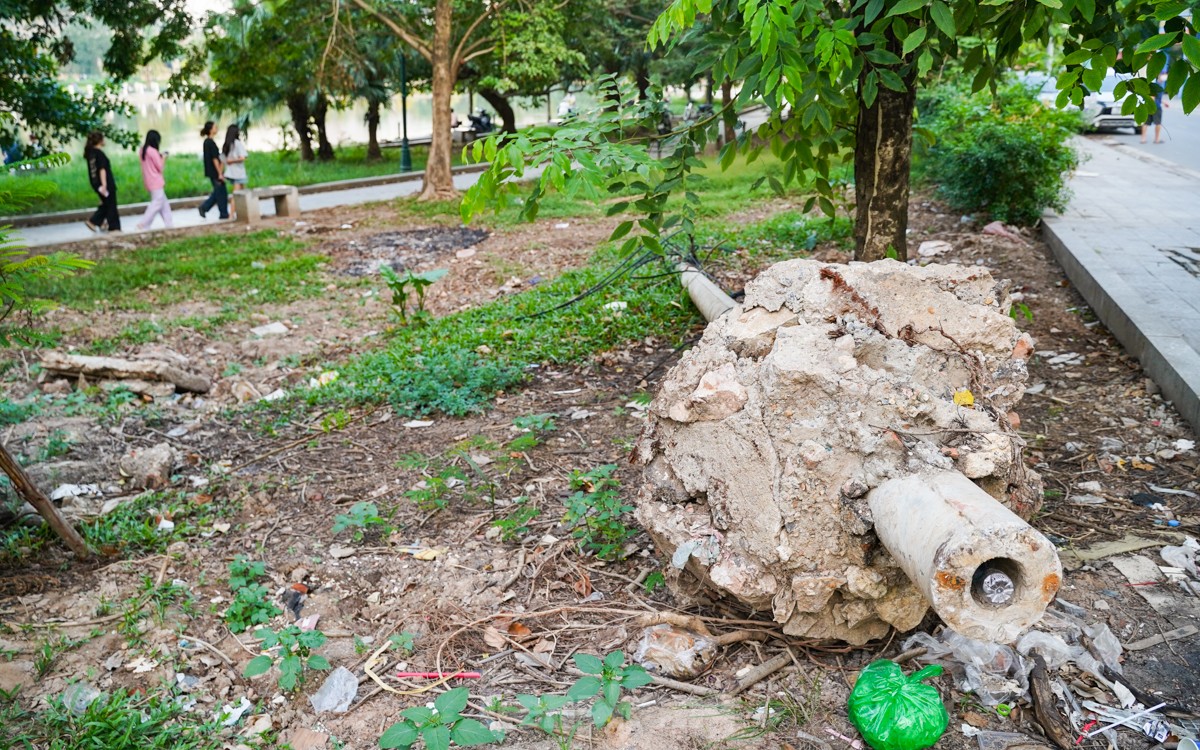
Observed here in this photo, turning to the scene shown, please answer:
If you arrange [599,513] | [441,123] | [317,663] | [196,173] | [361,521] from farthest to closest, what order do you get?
[196,173] → [441,123] → [361,521] → [599,513] → [317,663]

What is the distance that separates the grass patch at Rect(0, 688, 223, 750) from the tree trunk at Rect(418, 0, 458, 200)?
42.7 feet

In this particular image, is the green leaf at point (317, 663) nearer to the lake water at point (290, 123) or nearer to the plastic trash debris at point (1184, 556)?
the plastic trash debris at point (1184, 556)

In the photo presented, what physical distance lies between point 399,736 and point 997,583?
1.66 m

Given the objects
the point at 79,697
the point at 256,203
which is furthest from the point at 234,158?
the point at 79,697

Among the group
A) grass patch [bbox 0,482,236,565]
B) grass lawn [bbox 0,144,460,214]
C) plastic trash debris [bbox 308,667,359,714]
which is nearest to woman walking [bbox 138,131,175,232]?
grass lawn [bbox 0,144,460,214]

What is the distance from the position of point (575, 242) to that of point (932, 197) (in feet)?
13.9

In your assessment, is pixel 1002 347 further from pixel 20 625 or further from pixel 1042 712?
pixel 20 625

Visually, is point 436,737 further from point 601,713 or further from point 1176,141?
point 1176,141

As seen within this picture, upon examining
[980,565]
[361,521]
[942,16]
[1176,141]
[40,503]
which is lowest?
[361,521]

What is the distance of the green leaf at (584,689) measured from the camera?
2.70 m

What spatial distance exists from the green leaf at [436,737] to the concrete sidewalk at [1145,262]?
3960 millimetres

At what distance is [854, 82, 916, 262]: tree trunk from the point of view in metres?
4.70

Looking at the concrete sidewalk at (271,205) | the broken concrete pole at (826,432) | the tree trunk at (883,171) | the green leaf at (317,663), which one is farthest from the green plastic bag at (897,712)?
the concrete sidewalk at (271,205)

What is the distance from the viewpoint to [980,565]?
89.6 inches
